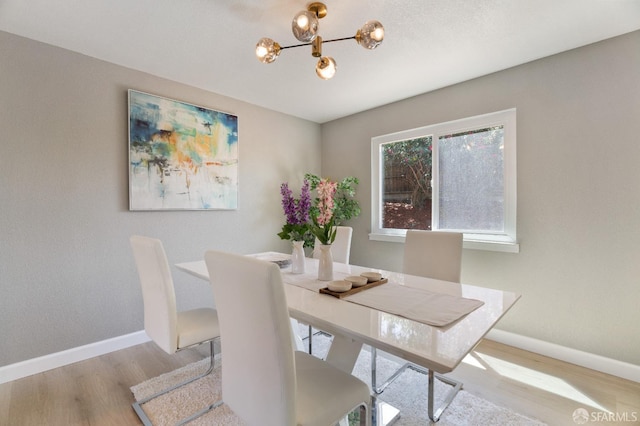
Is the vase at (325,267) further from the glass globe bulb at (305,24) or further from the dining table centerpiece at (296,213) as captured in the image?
the glass globe bulb at (305,24)

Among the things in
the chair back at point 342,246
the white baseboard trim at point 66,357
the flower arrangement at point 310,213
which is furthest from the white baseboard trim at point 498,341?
the flower arrangement at point 310,213

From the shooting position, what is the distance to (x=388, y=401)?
1775 millimetres

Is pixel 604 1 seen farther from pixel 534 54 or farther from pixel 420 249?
pixel 420 249

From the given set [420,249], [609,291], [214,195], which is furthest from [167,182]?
[609,291]

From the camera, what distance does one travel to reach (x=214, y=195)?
2.99 m

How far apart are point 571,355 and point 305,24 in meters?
2.89

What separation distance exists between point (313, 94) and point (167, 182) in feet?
5.53

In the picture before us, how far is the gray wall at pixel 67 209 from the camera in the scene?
2.00m

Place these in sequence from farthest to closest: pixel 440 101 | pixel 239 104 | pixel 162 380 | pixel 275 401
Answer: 1. pixel 239 104
2. pixel 440 101
3. pixel 162 380
4. pixel 275 401

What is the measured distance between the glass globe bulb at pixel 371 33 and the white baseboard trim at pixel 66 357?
2.86m

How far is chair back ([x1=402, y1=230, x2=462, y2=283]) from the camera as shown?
195 cm

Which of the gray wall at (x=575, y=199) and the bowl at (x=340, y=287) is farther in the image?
the gray wall at (x=575, y=199)

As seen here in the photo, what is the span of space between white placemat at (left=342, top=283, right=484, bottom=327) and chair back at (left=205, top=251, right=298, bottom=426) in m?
0.48

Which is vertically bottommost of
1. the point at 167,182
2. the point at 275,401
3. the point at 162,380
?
the point at 162,380
